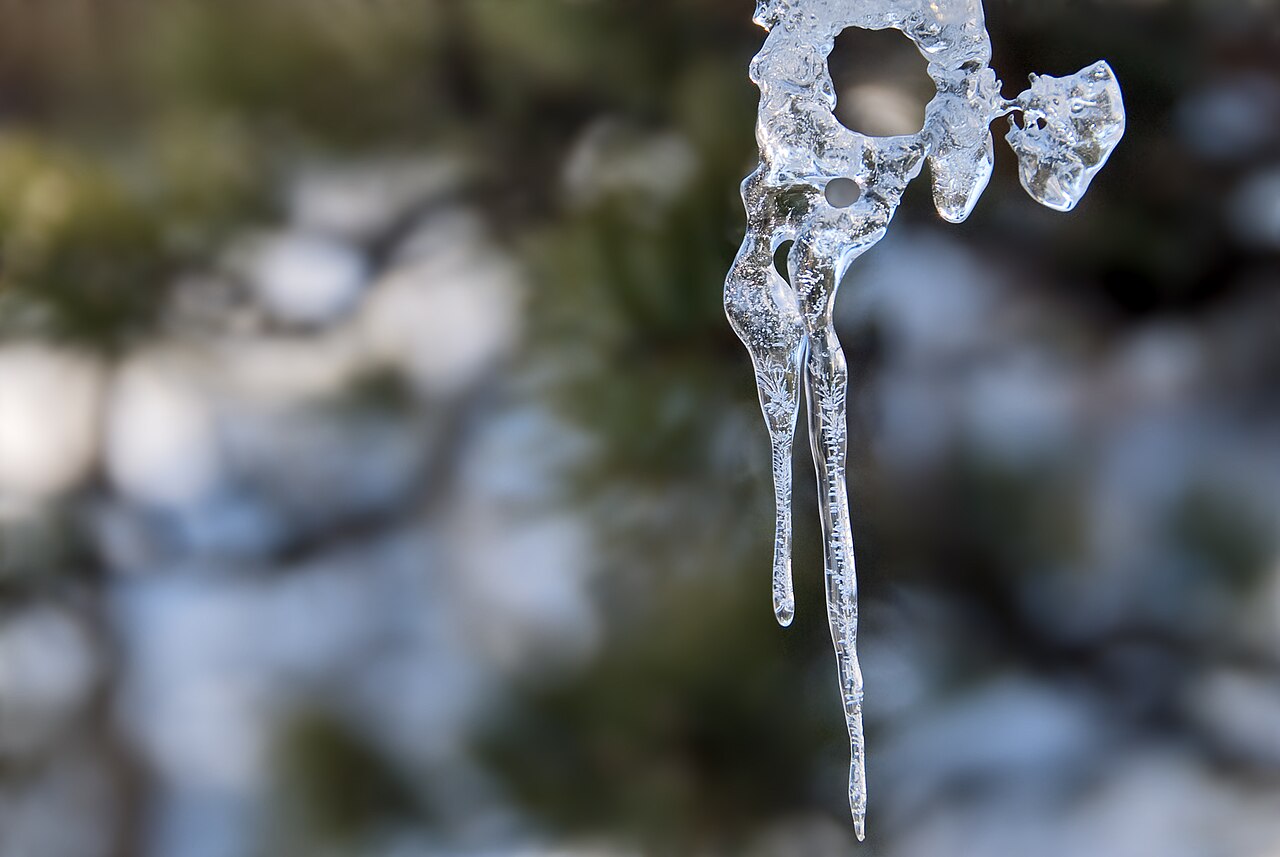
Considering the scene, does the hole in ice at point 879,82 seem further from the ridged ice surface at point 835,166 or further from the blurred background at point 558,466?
the ridged ice surface at point 835,166

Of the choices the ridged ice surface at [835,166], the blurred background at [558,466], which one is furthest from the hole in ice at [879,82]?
the ridged ice surface at [835,166]

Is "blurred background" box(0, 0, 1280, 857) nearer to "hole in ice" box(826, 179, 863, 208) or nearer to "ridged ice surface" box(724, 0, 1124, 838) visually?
"hole in ice" box(826, 179, 863, 208)

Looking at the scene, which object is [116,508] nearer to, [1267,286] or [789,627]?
[789,627]

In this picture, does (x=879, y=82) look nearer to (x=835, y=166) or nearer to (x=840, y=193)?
(x=840, y=193)

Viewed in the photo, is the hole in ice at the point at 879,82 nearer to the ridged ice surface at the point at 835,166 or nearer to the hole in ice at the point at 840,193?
the hole in ice at the point at 840,193

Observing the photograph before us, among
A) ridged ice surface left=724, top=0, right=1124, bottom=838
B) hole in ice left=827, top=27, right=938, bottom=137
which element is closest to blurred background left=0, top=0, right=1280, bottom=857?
hole in ice left=827, top=27, right=938, bottom=137

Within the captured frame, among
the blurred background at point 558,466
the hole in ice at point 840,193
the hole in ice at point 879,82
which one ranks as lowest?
the blurred background at point 558,466

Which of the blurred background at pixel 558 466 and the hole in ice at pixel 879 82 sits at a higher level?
the hole in ice at pixel 879 82

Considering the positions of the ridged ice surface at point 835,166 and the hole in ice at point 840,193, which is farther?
the hole in ice at point 840,193
